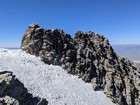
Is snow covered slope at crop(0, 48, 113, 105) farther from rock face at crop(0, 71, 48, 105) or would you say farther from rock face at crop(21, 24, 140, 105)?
rock face at crop(0, 71, 48, 105)

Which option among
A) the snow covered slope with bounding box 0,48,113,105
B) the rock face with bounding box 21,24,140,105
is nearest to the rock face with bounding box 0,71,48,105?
the snow covered slope with bounding box 0,48,113,105

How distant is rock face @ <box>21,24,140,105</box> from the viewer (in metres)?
55.2

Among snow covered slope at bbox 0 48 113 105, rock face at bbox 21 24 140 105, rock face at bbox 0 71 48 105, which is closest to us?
rock face at bbox 0 71 48 105

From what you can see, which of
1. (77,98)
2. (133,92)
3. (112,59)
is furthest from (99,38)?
(77,98)

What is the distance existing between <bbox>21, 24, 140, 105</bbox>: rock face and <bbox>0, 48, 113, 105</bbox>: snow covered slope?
221 cm

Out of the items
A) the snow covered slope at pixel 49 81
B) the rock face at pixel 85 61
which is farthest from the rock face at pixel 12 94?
the rock face at pixel 85 61

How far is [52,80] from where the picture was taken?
155ft

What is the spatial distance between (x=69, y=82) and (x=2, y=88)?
2176 centimetres

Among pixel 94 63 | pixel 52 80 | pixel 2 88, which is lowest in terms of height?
pixel 2 88

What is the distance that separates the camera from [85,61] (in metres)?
59.8

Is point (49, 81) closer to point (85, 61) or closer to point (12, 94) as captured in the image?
point (85, 61)

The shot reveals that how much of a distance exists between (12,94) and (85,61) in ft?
101

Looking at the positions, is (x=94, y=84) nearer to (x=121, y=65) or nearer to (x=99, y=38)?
(x=121, y=65)

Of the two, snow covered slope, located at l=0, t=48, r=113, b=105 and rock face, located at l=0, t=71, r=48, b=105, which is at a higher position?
snow covered slope, located at l=0, t=48, r=113, b=105
